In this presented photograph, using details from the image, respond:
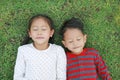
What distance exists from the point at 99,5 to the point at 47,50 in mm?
962

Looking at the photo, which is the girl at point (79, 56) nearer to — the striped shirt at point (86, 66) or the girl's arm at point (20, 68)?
→ the striped shirt at point (86, 66)

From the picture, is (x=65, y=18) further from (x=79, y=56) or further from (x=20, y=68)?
(x=20, y=68)

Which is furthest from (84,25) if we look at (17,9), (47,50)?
(17,9)

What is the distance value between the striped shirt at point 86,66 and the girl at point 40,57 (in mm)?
101

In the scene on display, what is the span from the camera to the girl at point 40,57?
4055mm

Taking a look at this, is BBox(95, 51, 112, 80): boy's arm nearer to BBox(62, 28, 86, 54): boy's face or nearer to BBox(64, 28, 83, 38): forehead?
BBox(62, 28, 86, 54): boy's face

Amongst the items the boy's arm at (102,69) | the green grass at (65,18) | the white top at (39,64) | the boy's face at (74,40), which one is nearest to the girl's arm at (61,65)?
the white top at (39,64)

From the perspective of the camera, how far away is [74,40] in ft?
13.4

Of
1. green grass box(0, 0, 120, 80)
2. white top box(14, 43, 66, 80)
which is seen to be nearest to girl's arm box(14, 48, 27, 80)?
white top box(14, 43, 66, 80)

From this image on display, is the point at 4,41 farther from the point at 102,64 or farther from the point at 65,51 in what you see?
the point at 102,64

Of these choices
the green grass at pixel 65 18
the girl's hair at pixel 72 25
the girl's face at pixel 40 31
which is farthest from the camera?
the green grass at pixel 65 18

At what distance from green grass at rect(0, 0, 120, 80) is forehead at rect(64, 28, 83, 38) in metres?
0.23

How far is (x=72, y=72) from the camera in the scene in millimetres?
4195

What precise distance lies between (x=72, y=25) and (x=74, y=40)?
211 millimetres
